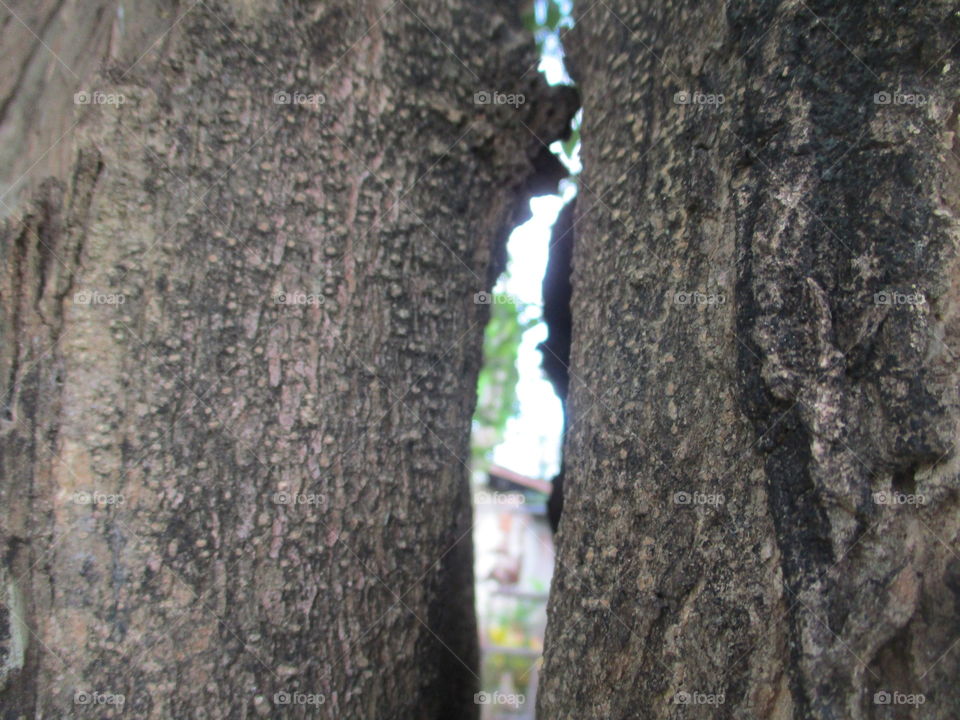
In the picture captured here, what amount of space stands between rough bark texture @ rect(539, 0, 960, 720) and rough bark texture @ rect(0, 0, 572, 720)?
0.43 metres

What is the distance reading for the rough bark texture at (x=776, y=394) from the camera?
4.09ft

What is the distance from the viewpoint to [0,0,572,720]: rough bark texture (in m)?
1.48

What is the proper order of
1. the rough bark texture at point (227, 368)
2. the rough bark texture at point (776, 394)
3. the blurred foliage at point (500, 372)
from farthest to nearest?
1. the blurred foliage at point (500, 372)
2. the rough bark texture at point (227, 368)
3. the rough bark texture at point (776, 394)

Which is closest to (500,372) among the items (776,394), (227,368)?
(227,368)

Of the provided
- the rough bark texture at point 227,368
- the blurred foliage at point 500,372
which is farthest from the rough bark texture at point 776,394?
the blurred foliage at point 500,372

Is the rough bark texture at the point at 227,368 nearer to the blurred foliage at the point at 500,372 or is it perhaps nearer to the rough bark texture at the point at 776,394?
the rough bark texture at the point at 776,394

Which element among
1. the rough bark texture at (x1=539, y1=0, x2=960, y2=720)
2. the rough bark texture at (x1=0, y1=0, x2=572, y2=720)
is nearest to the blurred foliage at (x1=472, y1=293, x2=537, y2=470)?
the rough bark texture at (x1=0, y1=0, x2=572, y2=720)

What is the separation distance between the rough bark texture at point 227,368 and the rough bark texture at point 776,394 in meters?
0.43

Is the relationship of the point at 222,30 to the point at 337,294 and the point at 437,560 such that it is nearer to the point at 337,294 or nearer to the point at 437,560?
the point at 337,294

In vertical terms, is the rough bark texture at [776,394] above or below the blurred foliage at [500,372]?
below

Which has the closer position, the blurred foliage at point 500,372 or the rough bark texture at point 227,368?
the rough bark texture at point 227,368

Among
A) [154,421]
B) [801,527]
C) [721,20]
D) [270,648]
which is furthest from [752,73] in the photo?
[270,648]

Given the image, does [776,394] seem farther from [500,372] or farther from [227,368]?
[500,372]

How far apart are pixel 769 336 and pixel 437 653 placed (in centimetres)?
106
